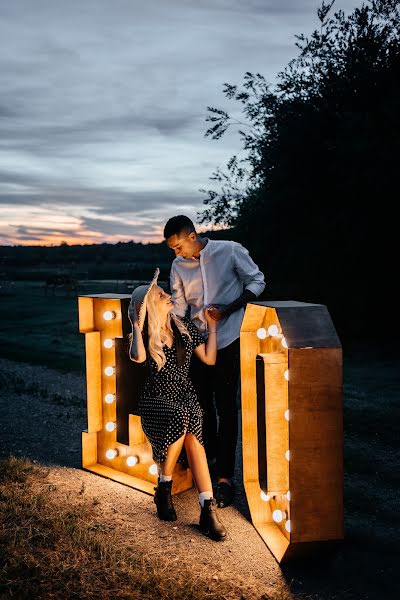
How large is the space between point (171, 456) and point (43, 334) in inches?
494

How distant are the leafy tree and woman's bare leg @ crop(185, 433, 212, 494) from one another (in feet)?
27.6

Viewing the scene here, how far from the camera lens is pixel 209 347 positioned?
4.20m

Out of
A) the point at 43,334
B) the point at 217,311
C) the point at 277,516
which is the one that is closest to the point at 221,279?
the point at 217,311

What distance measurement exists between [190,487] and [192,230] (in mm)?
2072

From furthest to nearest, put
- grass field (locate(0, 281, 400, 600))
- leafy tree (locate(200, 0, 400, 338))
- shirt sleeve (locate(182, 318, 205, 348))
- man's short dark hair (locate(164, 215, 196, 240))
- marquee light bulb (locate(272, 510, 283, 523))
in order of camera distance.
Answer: leafy tree (locate(200, 0, 400, 338)) < man's short dark hair (locate(164, 215, 196, 240)) < shirt sleeve (locate(182, 318, 205, 348)) < marquee light bulb (locate(272, 510, 283, 523)) < grass field (locate(0, 281, 400, 600))

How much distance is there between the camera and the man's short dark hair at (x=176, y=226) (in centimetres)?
436

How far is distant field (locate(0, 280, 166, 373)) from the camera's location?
11708 millimetres

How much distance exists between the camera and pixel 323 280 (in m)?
13.3

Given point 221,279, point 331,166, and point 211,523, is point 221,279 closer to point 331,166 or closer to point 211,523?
point 211,523

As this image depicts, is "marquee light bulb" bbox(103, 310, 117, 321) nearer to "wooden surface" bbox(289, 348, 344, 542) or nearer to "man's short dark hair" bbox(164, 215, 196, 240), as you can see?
"man's short dark hair" bbox(164, 215, 196, 240)

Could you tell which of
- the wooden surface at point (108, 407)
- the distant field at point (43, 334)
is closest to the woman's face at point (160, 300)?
the wooden surface at point (108, 407)

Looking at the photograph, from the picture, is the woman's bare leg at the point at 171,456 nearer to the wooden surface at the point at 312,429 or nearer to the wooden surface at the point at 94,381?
the wooden surface at the point at 312,429

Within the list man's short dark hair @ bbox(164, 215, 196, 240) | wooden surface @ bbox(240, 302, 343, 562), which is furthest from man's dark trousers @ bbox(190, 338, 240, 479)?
wooden surface @ bbox(240, 302, 343, 562)

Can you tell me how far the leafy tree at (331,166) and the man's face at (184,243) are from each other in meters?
7.57
